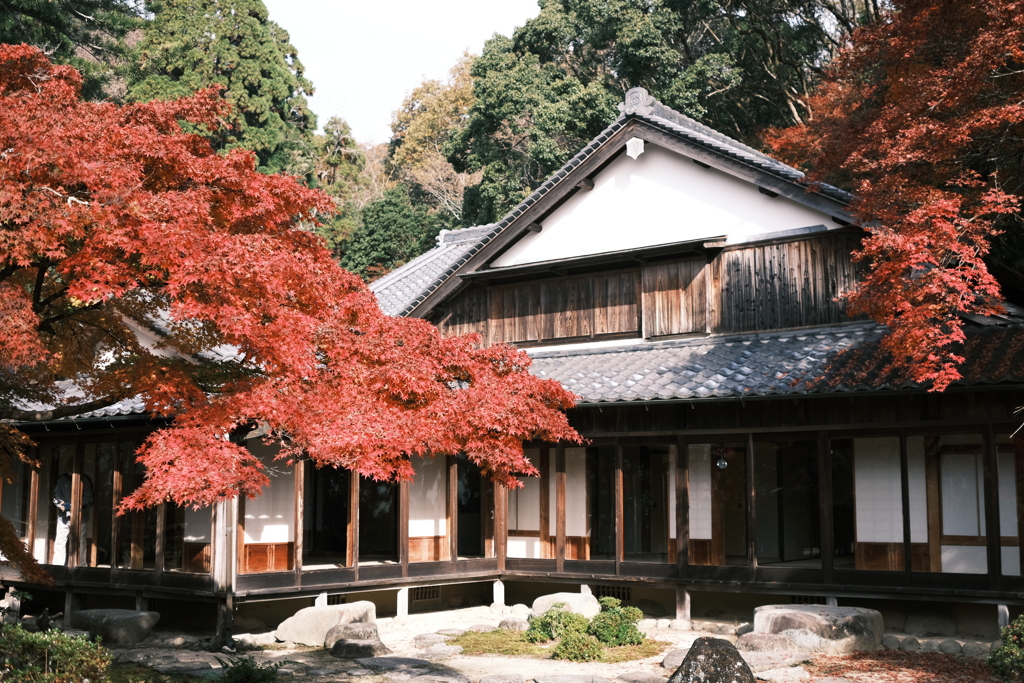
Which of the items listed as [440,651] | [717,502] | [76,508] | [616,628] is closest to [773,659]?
[616,628]

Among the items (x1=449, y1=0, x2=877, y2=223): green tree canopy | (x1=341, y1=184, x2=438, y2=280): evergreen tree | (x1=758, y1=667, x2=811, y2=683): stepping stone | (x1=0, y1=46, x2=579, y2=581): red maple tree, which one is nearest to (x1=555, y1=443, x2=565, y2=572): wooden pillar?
(x1=0, y1=46, x2=579, y2=581): red maple tree

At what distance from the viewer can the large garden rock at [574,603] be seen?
1561cm

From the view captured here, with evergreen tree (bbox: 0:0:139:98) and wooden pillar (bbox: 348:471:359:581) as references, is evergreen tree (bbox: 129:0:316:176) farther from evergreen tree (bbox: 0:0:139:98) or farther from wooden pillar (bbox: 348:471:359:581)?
wooden pillar (bbox: 348:471:359:581)

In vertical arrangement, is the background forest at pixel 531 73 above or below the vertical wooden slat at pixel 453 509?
above

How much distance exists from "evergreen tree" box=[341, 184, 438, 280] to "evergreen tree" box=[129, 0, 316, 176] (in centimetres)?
440

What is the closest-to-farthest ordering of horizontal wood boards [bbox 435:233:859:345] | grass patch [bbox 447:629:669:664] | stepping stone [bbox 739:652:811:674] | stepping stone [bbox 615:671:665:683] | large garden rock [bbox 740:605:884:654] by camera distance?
stepping stone [bbox 615:671:665:683]
stepping stone [bbox 739:652:811:674]
large garden rock [bbox 740:605:884:654]
grass patch [bbox 447:629:669:664]
horizontal wood boards [bbox 435:233:859:345]

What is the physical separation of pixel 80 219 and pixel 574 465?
10.3 m

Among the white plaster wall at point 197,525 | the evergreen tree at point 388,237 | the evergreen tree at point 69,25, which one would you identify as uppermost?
the evergreen tree at point 69,25

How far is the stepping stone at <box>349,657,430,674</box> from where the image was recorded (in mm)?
12344

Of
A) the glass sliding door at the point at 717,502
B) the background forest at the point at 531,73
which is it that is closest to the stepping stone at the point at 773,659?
the glass sliding door at the point at 717,502

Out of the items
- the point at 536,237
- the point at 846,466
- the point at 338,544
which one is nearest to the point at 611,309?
the point at 536,237

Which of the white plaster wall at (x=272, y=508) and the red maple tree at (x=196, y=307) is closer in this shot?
the red maple tree at (x=196, y=307)

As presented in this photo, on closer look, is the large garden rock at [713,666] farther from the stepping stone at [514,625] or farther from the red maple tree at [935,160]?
the stepping stone at [514,625]

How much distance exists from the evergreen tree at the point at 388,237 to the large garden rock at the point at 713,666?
3302 centimetres
